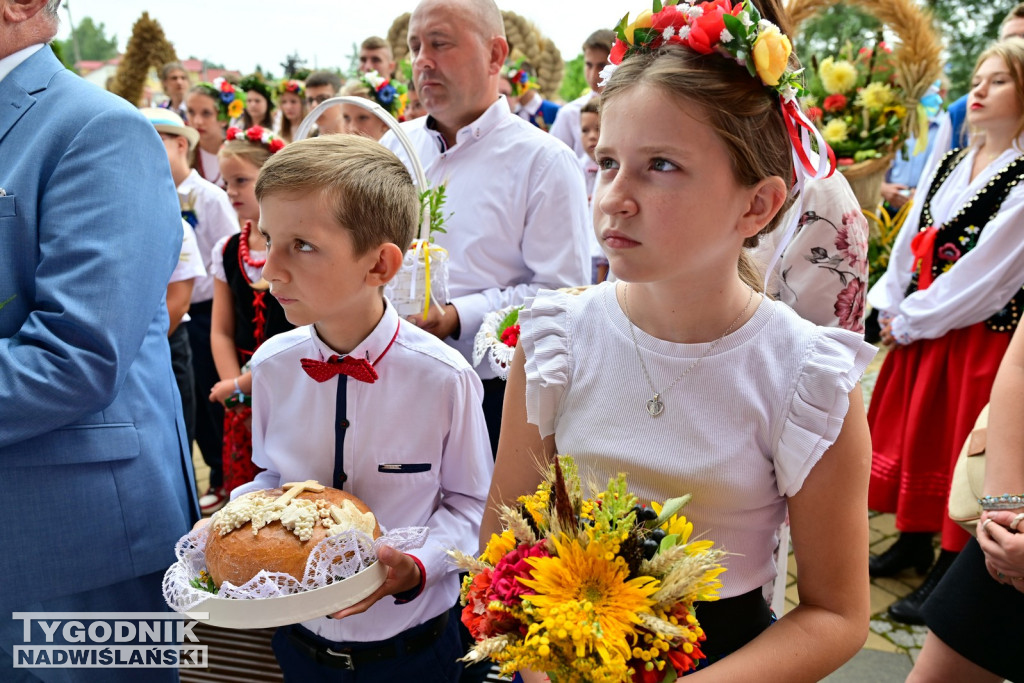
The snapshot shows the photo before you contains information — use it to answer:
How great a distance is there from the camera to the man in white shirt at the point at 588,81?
580 centimetres

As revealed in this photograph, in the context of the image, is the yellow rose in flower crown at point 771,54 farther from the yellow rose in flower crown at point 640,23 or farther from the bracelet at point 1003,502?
the bracelet at point 1003,502

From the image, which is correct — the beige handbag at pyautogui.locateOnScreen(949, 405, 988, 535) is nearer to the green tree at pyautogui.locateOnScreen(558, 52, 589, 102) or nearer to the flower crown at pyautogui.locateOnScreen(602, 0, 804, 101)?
the flower crown at pyautogui.locateOnScreen(602, 0, 804, 101)

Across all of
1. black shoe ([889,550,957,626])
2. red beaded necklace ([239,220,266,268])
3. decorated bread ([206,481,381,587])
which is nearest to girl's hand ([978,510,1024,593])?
decorated bread ([206,481,381,587])

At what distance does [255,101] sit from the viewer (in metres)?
7.29

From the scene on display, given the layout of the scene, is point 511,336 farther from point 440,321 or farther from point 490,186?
point 490,186

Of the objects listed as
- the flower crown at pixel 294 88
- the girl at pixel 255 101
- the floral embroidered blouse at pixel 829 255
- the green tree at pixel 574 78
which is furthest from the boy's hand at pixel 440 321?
the green tree at pixel 574 78

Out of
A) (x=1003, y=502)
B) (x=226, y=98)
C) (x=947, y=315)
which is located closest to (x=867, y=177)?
(x=947, y=315)

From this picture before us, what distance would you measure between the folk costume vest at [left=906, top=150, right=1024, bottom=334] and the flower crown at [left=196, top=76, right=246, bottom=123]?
5.83m

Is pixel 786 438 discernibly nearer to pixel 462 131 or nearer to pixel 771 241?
pixel 771 241

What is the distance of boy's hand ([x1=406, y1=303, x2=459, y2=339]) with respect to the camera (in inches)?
94.5

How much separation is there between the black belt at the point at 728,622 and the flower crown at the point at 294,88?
A: 675 centimetres

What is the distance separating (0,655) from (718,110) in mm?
2140

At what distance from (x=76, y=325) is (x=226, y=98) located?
6.05 metres

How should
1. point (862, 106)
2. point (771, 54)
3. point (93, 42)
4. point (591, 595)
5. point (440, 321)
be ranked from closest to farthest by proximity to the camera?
point (591, 595) < point (771, 54) < point (440, 321) < point (862, 106) < point (93, 42)
